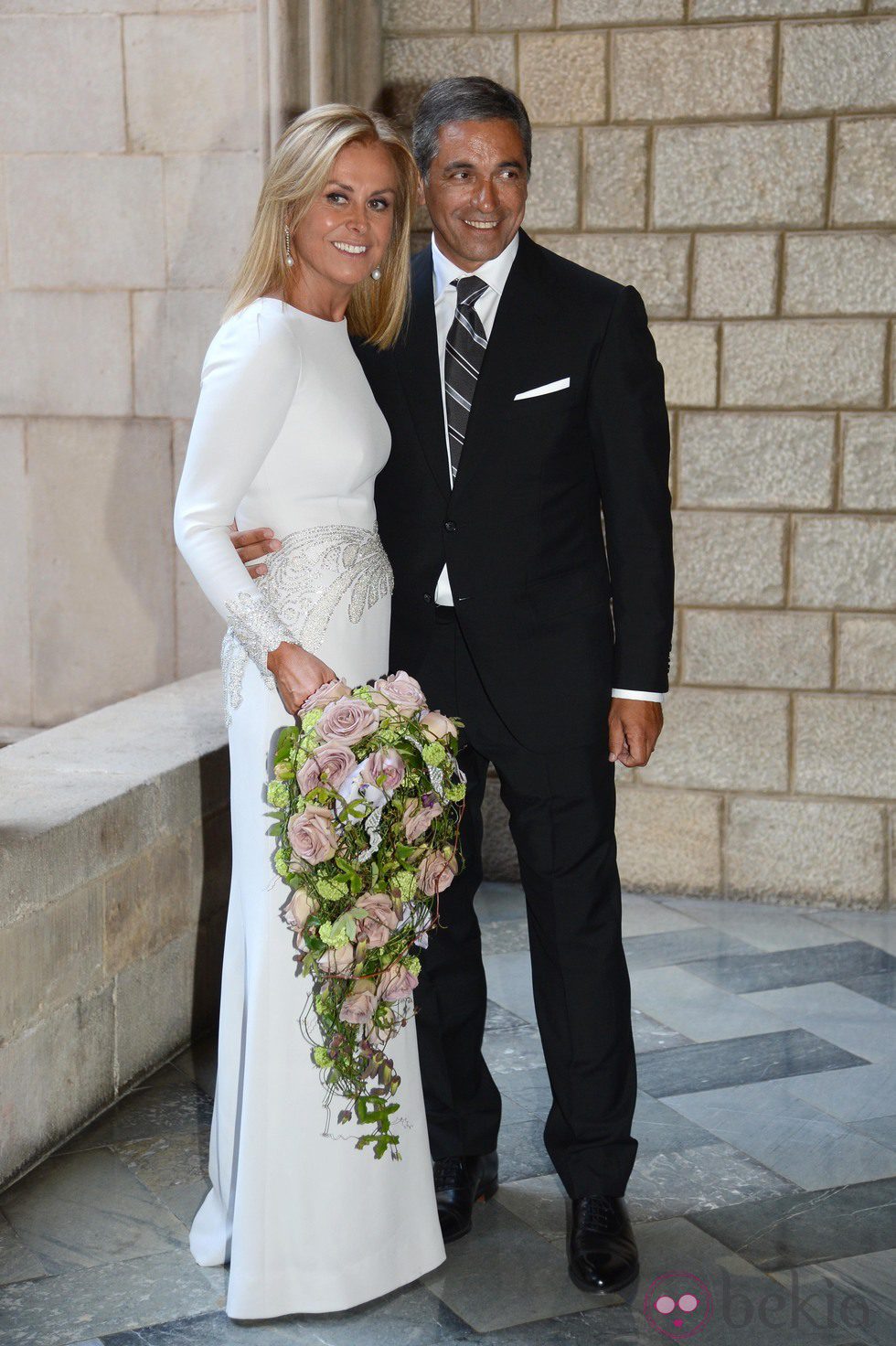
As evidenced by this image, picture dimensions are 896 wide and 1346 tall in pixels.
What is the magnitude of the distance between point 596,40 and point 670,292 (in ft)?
2.65

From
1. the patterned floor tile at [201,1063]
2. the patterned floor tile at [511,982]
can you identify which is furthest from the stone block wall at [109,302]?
the patterned floor tile at [201,1063]

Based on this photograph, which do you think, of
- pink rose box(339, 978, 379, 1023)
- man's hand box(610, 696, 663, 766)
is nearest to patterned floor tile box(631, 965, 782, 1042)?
man's hand box(610, 696, 663, 766)

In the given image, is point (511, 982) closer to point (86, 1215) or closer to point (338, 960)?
point (86, 1215)

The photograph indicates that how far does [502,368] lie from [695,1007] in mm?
2018

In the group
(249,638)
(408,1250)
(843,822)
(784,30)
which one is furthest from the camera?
(843,822)

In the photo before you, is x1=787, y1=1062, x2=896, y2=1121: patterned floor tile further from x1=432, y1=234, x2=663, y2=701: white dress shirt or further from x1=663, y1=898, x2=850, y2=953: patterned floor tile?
x1=432, y1=234, x2=663, y2=701: white dress shirt

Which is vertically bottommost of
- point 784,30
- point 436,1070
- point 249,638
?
point 436,1070

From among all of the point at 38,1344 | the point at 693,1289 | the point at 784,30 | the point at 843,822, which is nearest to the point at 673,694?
the point at 843,822

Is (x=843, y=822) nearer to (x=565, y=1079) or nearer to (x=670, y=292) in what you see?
(x=670, y=292)

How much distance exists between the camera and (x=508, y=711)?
2660 mm

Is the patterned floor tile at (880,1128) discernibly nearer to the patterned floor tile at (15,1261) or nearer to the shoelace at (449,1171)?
the shoelace at (449,1171)

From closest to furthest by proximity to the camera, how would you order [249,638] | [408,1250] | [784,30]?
1. [249,638]
2. [408,1250]
3. [784,30]

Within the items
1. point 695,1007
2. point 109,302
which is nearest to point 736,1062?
point 695,1007

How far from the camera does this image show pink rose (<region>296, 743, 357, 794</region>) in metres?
2.15
